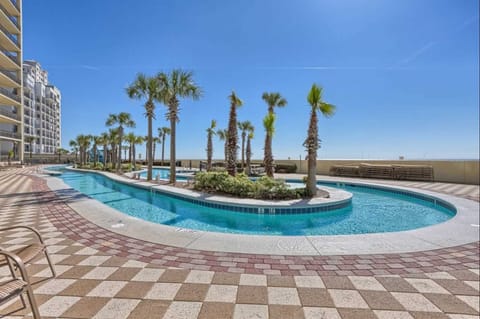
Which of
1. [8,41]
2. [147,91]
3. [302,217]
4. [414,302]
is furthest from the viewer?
[8,41]

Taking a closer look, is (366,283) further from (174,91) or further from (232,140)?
(174,91)

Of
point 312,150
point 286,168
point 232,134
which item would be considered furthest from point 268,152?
point 286,168

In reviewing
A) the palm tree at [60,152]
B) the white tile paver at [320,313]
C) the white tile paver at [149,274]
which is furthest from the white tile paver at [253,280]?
the palm tree at [60,152]

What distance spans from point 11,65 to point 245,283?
3426 centimetres

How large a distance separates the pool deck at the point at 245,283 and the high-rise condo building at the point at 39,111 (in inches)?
2270

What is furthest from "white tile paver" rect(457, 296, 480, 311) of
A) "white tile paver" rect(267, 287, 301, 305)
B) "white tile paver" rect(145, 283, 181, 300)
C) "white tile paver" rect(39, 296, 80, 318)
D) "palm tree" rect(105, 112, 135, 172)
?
"palm tree" rect(105, 112, 135, 172)

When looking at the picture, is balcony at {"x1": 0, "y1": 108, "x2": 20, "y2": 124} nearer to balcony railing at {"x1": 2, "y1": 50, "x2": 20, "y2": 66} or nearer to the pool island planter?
balcony railing at {"x1": 2, "y1": 50, "x2": 20, "y2": 66}

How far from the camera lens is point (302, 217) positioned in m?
6.75

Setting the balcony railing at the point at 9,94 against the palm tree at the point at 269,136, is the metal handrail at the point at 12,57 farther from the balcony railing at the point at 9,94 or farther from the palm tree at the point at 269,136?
the palm tree at the point at 269,136

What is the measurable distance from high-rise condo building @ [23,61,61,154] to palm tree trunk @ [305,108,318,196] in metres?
56.9

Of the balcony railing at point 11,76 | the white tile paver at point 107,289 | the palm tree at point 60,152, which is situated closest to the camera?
the white tile paver at point 107,289

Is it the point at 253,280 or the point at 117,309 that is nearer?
the point at 117,309

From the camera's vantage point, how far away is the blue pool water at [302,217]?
19.2 feet

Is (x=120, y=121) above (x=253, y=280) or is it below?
above
